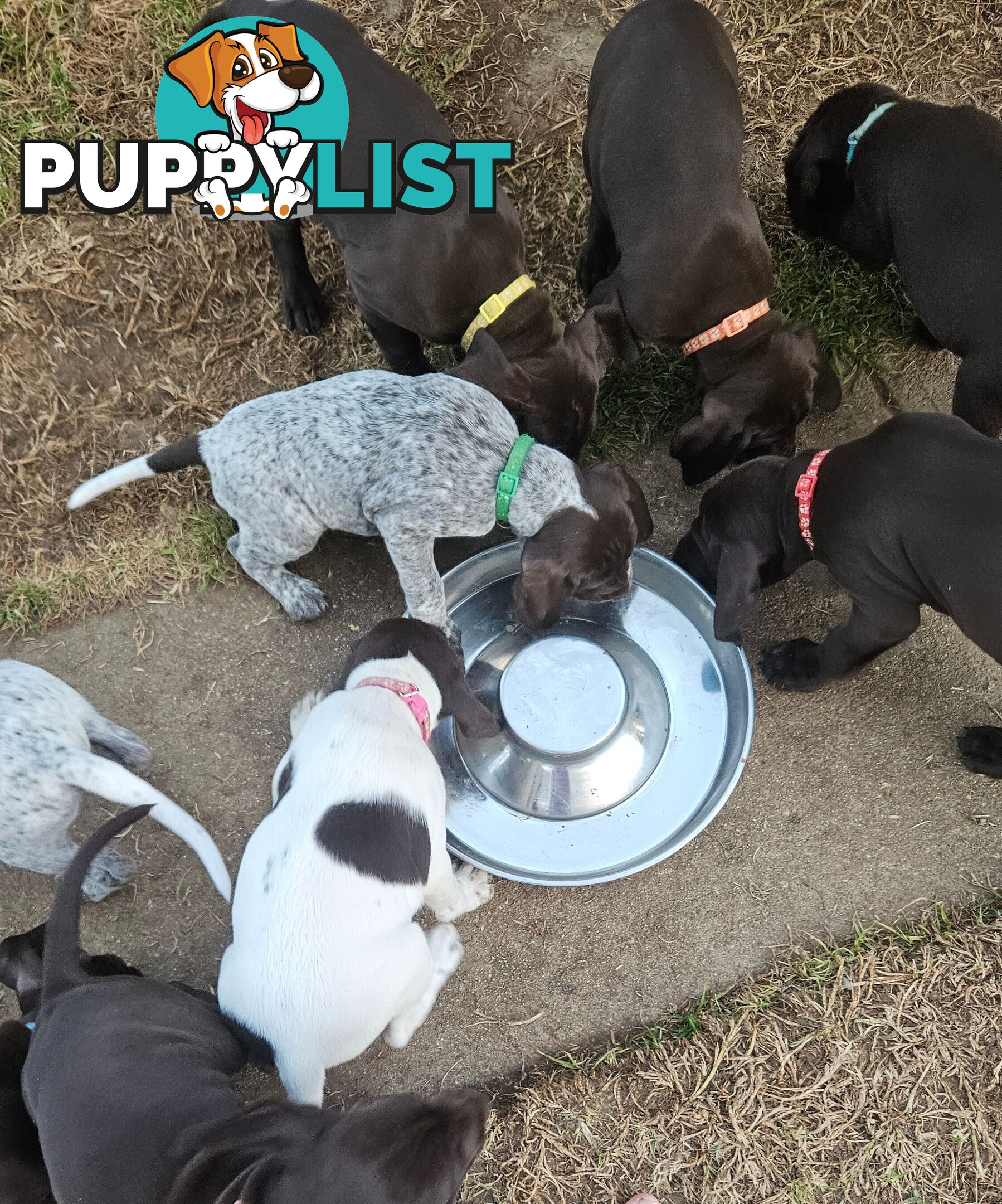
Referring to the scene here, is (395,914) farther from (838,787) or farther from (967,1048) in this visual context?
(967,1048)

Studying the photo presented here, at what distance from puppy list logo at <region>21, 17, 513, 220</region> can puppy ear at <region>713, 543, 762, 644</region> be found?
1.67 metres

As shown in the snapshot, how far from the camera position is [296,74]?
3.82 meters

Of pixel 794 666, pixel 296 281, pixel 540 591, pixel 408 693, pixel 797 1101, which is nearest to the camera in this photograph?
pixel 408 693

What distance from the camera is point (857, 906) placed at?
13.0ft

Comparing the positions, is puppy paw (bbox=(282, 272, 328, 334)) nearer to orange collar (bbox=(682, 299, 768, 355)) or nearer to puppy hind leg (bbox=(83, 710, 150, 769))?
orange collar (bbox=(682, 299, 768, 355))

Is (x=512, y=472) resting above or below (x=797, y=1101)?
above

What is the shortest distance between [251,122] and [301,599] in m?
2.10

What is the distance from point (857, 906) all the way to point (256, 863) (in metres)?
2.46

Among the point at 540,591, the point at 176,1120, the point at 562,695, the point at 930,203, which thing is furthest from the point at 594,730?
the point at 930,203

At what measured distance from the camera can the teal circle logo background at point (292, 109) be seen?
12.1 ft

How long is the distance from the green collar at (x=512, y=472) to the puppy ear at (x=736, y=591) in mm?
843

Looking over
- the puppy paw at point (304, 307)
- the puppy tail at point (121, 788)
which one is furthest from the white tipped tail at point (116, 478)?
the puppy tail at point (121, 788)

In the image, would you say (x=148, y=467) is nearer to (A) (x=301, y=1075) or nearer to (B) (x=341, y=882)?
(B) (x=341, y=882)

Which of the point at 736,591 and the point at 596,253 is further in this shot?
the point at 596,253
